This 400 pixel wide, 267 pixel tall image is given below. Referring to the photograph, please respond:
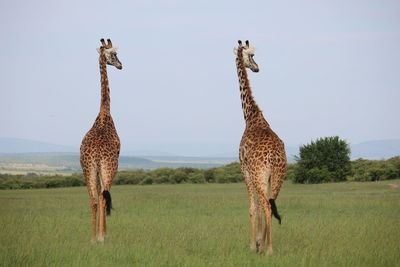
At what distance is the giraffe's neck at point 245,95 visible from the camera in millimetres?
12945

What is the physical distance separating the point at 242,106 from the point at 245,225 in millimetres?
4923

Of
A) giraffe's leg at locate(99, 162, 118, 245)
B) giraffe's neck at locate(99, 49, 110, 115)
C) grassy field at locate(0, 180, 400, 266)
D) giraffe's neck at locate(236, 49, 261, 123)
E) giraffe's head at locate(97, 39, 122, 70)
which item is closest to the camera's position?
grassy field at locate(0, 180, 400, 266)

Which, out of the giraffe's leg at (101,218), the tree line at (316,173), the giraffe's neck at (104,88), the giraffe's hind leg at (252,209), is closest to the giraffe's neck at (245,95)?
the giraffe's hind leg at (252,209)

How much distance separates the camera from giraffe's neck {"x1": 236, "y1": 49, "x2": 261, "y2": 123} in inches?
510

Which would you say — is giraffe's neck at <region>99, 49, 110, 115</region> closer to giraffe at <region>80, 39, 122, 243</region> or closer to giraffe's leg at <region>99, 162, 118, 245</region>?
giraffe at <region>80, 39, 122, 243</region>

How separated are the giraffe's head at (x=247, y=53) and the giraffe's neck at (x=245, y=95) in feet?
0.16

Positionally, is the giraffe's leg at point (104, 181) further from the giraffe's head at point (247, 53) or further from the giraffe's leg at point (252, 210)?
the giraffe's head at point (247, 53)

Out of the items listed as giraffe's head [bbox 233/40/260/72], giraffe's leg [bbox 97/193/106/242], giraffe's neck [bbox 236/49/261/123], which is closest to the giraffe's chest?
giraffe's neck [bbox 236/49/261/123]

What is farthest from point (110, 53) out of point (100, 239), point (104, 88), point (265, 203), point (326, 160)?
point (326, 160)

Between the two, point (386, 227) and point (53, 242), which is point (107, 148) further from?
point (386, 227)

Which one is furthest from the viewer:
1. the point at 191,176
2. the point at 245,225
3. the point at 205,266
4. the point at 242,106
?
→ the point at 191,176

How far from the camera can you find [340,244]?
1336cm

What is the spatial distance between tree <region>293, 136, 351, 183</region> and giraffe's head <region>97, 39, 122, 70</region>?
26995 millimetres

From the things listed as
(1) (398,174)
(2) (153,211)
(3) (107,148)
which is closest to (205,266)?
(3) (107,148)
